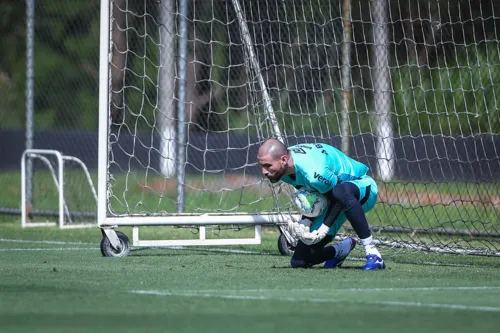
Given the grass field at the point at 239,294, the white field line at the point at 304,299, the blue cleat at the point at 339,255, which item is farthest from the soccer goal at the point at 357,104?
the white field line at the point at 304,299

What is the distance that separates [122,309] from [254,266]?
9.40ft

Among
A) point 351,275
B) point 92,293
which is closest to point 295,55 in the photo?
point 351,275

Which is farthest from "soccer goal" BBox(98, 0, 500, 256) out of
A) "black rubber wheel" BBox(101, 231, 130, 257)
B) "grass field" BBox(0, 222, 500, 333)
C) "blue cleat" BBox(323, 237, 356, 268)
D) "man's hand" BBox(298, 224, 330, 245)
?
"man's hand" BBox(298, 224, 330, 245)

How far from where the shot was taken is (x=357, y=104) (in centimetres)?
1168

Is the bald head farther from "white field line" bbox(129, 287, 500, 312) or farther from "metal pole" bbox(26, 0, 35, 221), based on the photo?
"metal pole" bbox(26, 0, 35, 221)

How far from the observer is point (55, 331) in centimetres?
494

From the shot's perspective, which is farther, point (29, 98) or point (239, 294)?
point (29, 98)

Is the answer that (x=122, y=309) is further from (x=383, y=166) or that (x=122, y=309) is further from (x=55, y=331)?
(x=383, y=166)

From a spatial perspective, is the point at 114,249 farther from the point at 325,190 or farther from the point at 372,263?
the point at 372,263

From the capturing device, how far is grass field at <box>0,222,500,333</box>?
5160mm

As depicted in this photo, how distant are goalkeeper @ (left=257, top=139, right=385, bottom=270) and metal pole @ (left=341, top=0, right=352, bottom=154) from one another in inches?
85.5

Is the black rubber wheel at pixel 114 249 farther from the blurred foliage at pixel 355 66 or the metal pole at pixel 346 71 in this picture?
the metal pole at pixel 346 71

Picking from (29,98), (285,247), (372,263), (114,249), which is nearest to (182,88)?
(285,247)

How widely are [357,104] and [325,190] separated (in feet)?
12.2
